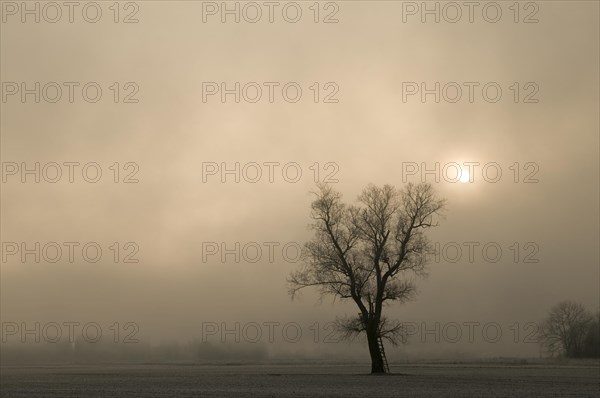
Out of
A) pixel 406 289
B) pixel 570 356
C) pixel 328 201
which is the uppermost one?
pixel 328 201

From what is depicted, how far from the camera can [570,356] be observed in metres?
114

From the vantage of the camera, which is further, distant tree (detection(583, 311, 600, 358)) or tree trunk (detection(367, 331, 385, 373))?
distant tree (detection(583, 311, 600, 358))

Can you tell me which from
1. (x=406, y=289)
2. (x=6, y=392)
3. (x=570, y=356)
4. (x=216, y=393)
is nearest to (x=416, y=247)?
(x=406, y=289)

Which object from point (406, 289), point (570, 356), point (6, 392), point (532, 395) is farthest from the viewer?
point (570, 356)

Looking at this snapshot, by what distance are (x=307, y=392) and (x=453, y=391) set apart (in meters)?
7.26

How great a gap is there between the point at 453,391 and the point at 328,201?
2613cm

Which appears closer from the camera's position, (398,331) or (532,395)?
(532,395)

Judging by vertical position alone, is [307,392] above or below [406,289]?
below

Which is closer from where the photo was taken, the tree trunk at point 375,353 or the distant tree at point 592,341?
the tree trunk at point 375,353

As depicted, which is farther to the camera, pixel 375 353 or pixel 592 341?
pixel 592 341

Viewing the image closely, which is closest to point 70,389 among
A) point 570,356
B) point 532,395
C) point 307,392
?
point 307,392

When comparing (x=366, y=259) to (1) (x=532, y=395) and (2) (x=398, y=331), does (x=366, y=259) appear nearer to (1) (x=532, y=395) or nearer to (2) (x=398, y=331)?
(2) (x=398, y=331)

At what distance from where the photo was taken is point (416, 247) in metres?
61.1

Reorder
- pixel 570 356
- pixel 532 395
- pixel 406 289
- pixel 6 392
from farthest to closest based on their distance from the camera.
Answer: pixel 570 356
pixel 406 289
pixel 6 392
pixel 532 395
